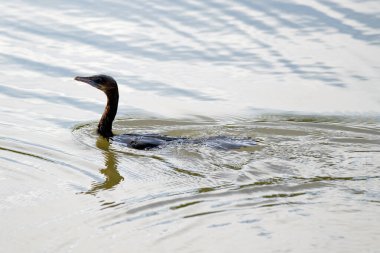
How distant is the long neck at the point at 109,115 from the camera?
11531mm

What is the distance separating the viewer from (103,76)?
39.2ft

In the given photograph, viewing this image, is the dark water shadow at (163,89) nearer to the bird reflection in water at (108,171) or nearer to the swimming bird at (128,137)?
the swimming bird at (128,137)

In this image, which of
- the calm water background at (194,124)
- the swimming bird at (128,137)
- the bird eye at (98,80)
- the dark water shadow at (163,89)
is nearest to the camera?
the calm water background at (194,124)

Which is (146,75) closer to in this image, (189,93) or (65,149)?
(189,93)

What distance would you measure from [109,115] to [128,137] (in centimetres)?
61

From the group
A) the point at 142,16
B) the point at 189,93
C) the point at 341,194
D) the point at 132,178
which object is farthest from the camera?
the point at 142,16

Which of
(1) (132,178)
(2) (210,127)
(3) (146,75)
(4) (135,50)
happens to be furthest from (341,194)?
(4) (135,50)

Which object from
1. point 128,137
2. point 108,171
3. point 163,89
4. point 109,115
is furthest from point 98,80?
point 108,171

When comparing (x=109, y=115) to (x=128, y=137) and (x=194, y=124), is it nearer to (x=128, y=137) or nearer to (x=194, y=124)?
(x=128, y=137)

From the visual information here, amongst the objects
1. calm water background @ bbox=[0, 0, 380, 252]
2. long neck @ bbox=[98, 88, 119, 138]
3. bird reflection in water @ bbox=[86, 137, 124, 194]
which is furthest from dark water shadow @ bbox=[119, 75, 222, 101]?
bird reflection in water @ bbox=[86, 137, 124, 194]

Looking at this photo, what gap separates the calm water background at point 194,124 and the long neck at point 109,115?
0.69 ft

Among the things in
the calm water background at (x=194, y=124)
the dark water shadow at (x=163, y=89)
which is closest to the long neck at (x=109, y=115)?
the calm water background at (x=194, y=124)

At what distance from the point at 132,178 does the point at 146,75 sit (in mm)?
4266

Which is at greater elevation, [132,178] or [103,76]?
[103,76]
